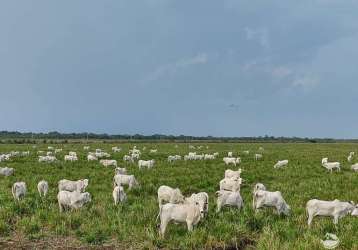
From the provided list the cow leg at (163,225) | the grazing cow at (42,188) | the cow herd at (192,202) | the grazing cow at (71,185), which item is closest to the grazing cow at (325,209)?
the cow herd at (192,202)

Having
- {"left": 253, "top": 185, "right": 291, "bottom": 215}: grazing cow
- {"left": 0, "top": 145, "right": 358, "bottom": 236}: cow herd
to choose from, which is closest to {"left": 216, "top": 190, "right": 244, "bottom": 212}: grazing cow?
{"left": 0, "top": 145, "right": 358, "bottom": 236}: cow herd

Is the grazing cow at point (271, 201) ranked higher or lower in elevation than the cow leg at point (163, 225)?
higher

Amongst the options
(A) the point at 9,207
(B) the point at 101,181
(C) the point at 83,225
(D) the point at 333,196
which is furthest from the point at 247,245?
(B) the point at 101,181

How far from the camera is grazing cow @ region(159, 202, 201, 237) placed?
43.9ft

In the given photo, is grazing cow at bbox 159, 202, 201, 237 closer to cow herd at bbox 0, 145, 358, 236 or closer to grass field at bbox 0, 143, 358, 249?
cow herd at bbox 0, 145, 358, 236

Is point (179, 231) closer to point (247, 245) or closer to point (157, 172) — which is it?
point (247, 245)

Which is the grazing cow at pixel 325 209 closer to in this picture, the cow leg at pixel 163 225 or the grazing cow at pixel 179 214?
the grazing cow at pixel 179 214

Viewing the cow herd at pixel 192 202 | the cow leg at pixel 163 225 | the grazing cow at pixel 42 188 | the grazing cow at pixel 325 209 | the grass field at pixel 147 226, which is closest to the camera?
the grass field at pixel 147 226

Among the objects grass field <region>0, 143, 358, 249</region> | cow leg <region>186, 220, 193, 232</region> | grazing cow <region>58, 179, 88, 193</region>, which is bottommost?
grass field <region>0, 143, 358, 249</region>

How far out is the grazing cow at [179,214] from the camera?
13.4 meters

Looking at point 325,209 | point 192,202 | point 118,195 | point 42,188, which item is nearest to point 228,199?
point 192,202

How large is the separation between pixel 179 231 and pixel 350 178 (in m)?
17.4

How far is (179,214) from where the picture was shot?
44.6ft

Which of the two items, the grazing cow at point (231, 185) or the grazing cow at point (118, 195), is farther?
the grazing cow at point (231, 185)
